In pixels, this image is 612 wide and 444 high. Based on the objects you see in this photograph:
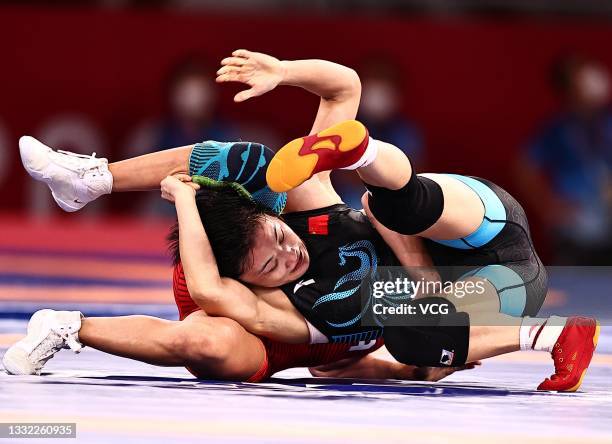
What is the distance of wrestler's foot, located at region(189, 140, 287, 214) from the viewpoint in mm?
3406

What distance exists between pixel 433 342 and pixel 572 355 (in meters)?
0.37

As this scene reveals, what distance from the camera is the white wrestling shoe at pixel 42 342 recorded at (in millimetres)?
3092

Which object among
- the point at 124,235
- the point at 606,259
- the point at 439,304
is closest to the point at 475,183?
the point at 439,304

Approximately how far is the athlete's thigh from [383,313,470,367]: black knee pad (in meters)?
0.36

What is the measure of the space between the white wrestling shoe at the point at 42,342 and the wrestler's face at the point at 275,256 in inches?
19.3

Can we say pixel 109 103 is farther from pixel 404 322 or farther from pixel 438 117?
pixel 404 322

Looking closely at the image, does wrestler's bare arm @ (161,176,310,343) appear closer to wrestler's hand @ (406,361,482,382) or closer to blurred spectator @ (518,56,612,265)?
wrestler's hand @ (406,361,482,382)

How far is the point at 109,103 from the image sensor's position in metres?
7.52

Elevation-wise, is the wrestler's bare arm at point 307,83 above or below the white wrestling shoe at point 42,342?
above

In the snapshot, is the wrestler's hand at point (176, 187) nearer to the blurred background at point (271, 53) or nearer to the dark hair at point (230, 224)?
the dark hair at point (230, 224)

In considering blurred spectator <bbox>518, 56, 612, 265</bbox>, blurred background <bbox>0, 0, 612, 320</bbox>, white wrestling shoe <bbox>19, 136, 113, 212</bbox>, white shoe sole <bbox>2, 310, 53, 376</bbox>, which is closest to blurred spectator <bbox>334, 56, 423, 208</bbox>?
blurred background <bbox>0, 0, 612, 320</bbox>

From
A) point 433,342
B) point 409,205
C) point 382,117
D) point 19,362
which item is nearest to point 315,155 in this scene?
point 409,205

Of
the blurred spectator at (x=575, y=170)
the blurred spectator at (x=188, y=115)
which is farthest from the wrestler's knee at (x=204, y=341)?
the blurred spectator at (x=188, y=115)

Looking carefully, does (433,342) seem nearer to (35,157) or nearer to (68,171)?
(68,171)
